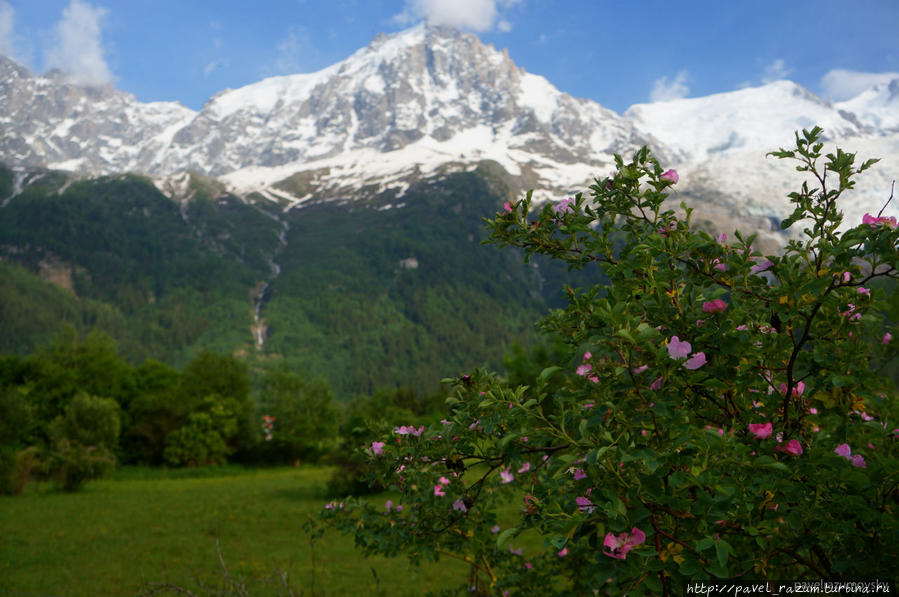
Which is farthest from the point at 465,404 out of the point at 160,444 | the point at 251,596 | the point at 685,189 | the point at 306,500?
the point at 685,189

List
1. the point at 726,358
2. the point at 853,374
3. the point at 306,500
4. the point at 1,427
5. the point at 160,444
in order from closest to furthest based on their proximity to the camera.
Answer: the point at 726,358, the point at 853,374, the point at 306,500, the point at 1,427, the point at 160,444

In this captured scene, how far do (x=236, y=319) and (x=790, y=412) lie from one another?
211081 mm

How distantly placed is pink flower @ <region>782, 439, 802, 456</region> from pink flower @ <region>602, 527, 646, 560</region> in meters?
0.83

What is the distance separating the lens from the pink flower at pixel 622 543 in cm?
200

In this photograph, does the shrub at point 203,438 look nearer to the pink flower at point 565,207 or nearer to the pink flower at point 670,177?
the pink flower at point 565,207

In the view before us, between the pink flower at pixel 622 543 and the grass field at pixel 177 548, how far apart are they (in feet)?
19.0

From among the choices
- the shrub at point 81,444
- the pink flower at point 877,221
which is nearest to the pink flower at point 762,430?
the pink flower at point 877,221

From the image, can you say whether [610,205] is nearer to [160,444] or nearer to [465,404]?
[465,404]

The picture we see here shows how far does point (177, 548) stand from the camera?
55.5 feet

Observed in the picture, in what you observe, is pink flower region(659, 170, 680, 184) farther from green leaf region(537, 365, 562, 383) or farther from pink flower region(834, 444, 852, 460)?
pink flower region(834, 444, 852, 460)

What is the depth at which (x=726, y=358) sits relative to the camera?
7.71 ft

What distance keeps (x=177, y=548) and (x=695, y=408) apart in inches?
727

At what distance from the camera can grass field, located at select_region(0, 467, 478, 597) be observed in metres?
13.1

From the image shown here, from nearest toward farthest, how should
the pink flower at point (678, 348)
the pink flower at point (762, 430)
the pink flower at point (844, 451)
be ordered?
the pink flower at point (678, 348) < the pink flower at point (762, 430) < the pink flower at point (844, 451)
